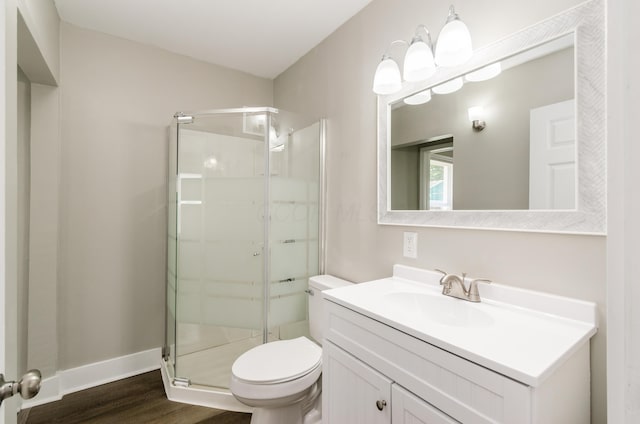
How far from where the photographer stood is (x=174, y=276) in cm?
219

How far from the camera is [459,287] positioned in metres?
1.25

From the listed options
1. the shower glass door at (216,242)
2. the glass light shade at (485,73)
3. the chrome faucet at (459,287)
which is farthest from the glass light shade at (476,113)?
the shower glass door at (216,242)

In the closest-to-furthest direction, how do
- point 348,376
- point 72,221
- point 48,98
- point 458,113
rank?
1. point 348,376
2. point 458,113
3. point 48,98
4. point 72,221

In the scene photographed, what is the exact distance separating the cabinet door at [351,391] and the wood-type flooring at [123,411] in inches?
32.6

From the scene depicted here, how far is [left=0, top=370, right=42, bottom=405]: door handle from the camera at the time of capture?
0.60 meters

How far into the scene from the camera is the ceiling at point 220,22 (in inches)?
72.4

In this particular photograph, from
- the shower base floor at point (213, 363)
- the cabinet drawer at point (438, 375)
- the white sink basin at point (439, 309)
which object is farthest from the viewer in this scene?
the shower base floor at point (213, 363)

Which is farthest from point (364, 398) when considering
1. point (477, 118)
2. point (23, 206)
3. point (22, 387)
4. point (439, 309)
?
point (23, 206)

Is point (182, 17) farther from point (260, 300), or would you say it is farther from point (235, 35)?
point (260, 300)

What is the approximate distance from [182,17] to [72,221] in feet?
5.15

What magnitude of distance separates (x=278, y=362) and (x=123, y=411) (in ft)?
3.70

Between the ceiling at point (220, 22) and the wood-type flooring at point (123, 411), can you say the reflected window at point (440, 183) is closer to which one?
the ceiling at point (220, 22)

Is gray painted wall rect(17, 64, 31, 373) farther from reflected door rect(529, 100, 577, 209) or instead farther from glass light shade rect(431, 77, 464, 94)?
reflected door rect(529, 100, 577, 209)

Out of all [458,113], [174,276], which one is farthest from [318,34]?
[174,276]
